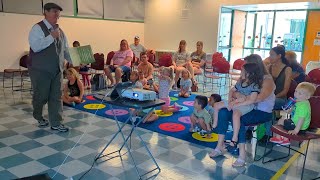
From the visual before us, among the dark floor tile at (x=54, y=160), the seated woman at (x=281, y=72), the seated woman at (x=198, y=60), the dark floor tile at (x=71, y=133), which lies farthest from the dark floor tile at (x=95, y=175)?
the seated woman at (x=198, y=60)

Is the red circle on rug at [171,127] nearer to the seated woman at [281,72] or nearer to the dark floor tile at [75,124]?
the dark floor tile at [75,124]

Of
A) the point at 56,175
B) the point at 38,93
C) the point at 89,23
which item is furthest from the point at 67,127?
the point at 89,23

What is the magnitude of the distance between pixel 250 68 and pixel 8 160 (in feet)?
9.10

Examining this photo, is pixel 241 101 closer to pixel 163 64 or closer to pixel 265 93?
pixel 265 93

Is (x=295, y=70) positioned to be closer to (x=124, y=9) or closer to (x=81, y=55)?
(x=81, y=55)

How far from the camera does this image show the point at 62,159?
10.3 ft

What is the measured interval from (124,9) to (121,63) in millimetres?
4936

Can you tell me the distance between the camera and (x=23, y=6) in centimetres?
842

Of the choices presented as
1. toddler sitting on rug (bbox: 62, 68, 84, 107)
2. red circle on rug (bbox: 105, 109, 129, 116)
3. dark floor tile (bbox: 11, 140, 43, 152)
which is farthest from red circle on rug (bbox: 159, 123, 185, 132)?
toddler sitting on rug (bbox: 62, 68, 84, 107)

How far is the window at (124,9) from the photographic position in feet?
35.5

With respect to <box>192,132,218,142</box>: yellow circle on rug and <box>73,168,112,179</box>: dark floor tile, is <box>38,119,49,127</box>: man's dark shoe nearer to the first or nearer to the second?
<box>73,168,112,179</box>: dark floor tile

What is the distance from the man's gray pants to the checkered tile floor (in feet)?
0.79

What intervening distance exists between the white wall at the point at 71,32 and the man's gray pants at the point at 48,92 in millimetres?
5214

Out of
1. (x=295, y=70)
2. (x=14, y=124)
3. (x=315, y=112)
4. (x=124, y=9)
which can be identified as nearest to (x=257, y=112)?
(x=315, y=112)
